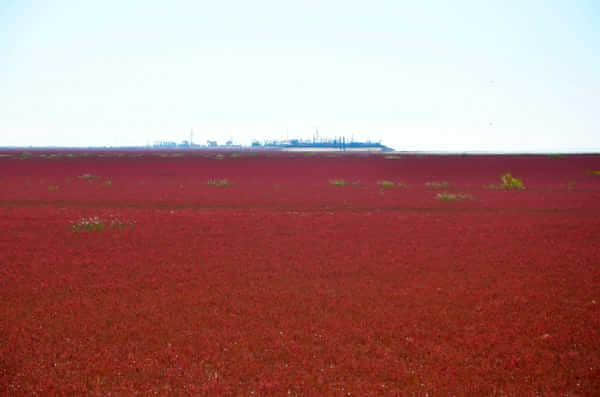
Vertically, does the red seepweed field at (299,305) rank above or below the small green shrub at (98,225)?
below

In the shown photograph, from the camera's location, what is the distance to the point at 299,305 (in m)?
8.67

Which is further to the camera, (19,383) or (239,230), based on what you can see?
(239,230)

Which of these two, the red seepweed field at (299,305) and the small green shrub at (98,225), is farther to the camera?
the small green shrub at (98,225)

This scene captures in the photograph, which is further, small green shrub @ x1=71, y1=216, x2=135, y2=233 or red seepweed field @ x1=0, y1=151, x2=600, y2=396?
small green shrub @ x1=71, y1=216, x2=135, y2=233

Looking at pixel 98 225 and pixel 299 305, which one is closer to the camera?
pixel 299 305

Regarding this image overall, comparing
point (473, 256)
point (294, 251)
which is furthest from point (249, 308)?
point (473, 256)

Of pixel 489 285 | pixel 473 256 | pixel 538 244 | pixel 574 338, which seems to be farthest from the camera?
pixel 538 244

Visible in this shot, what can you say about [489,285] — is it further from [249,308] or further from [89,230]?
[89,230]

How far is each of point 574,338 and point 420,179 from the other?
3905 centimetres

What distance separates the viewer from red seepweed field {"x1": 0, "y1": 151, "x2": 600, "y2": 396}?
19.7 feet

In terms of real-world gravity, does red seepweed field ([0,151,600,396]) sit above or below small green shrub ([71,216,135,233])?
below

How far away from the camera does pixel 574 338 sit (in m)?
7.21

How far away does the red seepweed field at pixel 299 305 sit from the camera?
6.00m

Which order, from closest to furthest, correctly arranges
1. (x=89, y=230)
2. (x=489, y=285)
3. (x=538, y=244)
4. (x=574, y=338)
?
(x=574, y=338) < (x=489, y=285) < (x=538, y=244) < (x=89, y=230)
